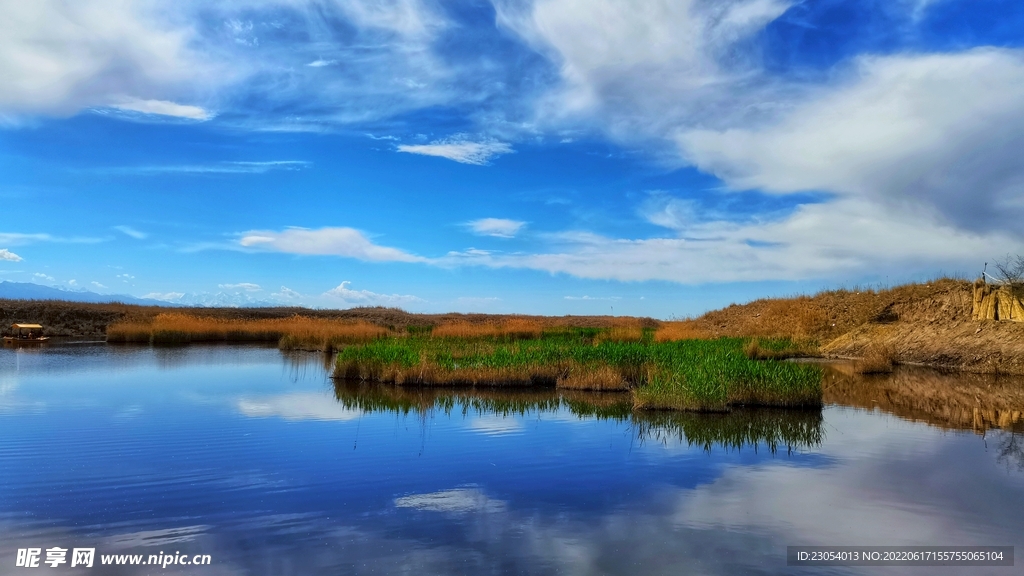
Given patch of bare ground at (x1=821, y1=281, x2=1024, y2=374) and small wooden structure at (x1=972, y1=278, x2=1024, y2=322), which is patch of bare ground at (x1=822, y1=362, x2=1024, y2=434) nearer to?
patch of bare ground at (x1=821, y1=281, x2=1024, y2=374)

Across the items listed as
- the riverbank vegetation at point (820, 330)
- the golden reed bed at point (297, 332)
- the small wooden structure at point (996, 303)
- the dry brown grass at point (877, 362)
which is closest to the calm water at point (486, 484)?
the dry brown grass at point (877, 362)

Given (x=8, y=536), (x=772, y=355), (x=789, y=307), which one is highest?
(x=789, y=307)

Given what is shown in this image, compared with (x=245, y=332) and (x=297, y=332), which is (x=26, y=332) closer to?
(x=245, y=332)

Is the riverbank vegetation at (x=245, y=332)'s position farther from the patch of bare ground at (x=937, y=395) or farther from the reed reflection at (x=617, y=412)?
the patch of bare ground at (x=937, y=395)

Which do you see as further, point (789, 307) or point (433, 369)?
point (789, 307)

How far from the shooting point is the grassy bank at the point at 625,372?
49.5ft

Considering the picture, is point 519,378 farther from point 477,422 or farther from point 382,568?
point 382,568

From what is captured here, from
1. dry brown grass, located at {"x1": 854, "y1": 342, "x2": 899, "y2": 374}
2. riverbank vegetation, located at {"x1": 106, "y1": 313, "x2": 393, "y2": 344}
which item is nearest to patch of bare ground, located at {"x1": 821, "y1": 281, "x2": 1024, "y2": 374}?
dry brown grass, located at {"x1": 854, "y1": 342, "x2": 899, "y2": 374}

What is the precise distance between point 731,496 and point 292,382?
1498cm

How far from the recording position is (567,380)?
1888 centimetres

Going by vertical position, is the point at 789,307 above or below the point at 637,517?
above

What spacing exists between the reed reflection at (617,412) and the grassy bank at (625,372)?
0.38 m

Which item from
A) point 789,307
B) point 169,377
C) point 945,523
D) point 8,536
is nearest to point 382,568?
point 8,536

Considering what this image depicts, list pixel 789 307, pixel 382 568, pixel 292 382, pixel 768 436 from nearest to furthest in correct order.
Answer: pixel 382 568, pixel 768 436, pixel 292 382, pixel 789 307
